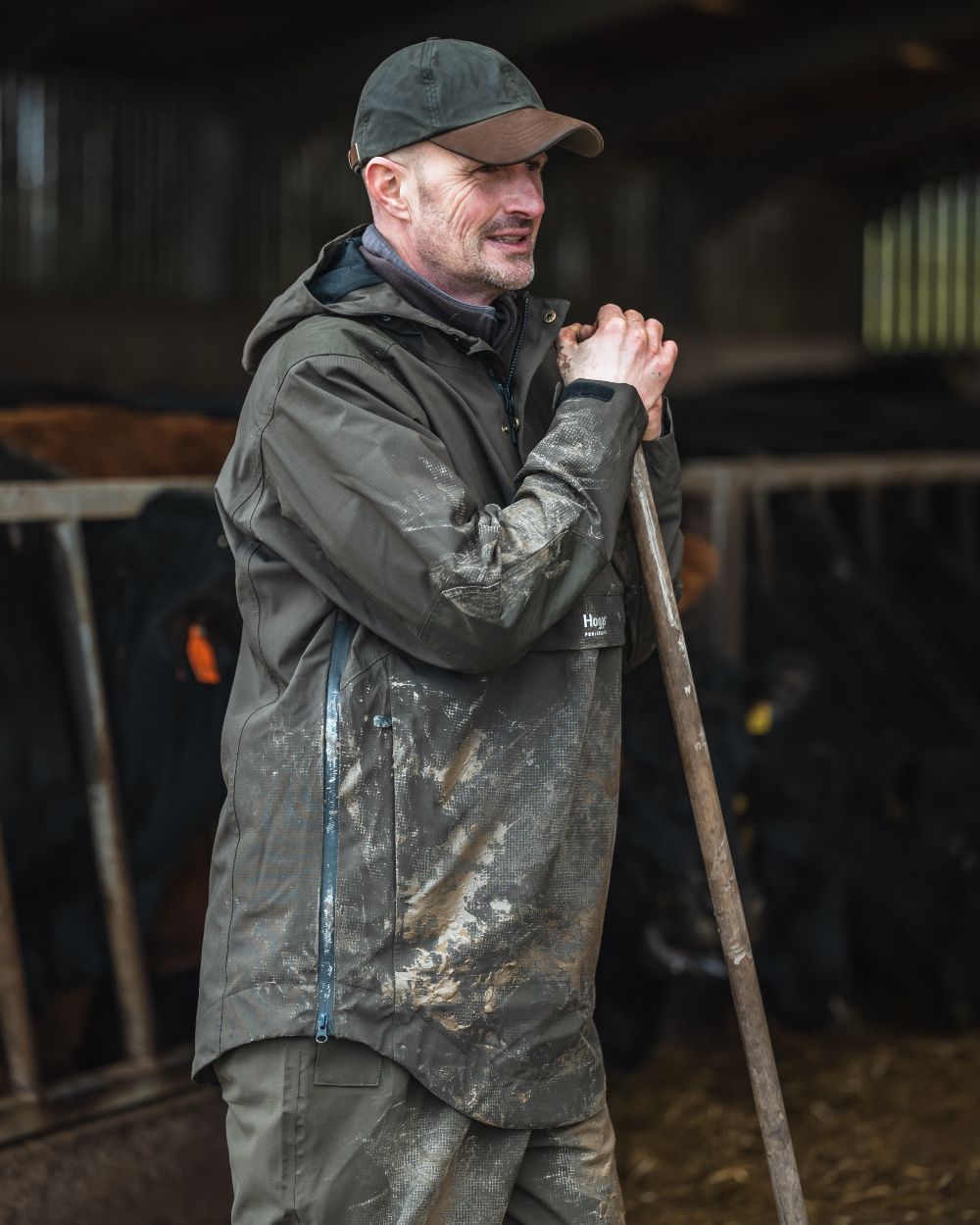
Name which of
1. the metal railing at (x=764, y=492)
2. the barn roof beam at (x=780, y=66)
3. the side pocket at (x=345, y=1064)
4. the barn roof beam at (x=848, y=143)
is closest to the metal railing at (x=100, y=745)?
the side pocket at (x=345, y=1064)

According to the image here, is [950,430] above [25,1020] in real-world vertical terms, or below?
above

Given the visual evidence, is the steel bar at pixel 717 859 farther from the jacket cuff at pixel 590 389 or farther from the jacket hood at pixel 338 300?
the jacket hood at pixel 338 300

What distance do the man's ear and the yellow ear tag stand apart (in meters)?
2.13

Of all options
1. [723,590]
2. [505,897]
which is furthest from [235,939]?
[723,590]

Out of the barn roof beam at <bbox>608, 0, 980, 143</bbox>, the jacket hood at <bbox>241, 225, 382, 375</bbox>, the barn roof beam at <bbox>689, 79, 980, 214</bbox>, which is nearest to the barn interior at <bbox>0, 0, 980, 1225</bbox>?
the jacket hood at <bbox>241, 225, 382, 375</bbox>

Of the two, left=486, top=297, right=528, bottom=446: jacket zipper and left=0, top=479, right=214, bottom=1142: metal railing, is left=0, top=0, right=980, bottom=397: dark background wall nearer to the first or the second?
left=0, top=479, right=214, bottom=1142: metal railing

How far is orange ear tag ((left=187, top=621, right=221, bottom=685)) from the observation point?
3039 mm

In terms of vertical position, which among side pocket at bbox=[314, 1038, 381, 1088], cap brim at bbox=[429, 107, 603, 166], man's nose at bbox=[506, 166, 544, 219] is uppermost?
cap brim at bbox=[429, 107, 603, 166]

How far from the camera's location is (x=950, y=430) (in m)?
6.38

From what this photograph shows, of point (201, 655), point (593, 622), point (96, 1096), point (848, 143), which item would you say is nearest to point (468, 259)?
point (593, 622)

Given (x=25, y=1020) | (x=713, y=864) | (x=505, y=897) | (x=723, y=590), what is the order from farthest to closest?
(x=723, y=590), (x=25, y=1020), (x=713, y=864), (x=505, y=897)

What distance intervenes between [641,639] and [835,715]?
2.26m

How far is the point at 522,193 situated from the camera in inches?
80.2

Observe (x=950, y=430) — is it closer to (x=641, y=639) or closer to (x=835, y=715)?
(x=835, y=715)
